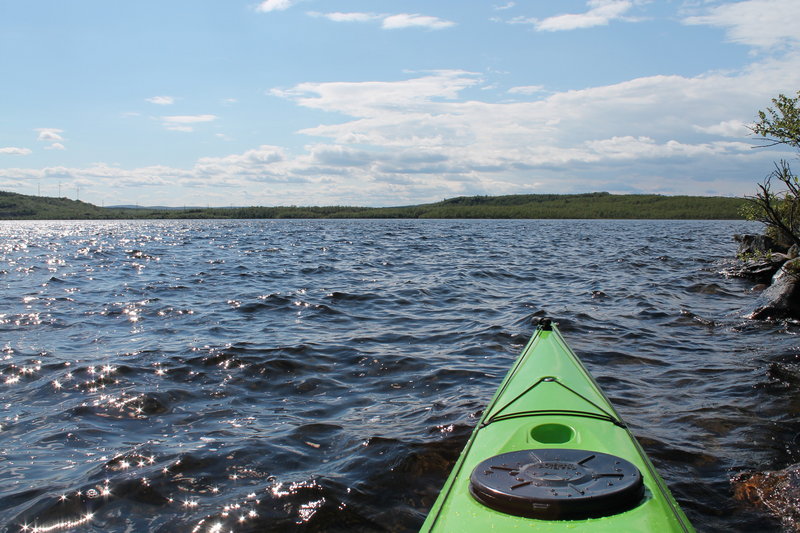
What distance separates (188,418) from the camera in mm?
6016

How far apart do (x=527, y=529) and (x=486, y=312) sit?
30.1ft

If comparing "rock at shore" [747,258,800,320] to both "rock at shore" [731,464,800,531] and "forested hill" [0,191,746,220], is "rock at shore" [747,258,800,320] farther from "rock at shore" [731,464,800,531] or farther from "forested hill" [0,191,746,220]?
"forested hill" [0,191,746,220]

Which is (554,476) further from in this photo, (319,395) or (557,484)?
(319,395)

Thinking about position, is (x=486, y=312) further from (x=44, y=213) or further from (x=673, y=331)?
(x=44, y=213)

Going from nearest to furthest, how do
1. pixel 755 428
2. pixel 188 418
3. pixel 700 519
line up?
pixel 700 519 < pixel 755 428 < pixel 188 418

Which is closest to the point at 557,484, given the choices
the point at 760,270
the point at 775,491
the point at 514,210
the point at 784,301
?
the point at 775,491

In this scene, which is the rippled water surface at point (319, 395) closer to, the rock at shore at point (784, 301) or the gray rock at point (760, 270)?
the rock at shore at point (784, 301)

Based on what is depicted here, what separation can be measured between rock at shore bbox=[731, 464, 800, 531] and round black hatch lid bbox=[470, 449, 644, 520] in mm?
1674

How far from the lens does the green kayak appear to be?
2.84 m

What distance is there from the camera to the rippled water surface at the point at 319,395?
4348 millimetres

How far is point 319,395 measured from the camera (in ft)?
22.3

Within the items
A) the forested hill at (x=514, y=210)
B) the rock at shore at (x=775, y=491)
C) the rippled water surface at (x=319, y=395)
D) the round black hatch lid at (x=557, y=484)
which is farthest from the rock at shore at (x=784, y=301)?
the forested hill at (x=514, y=210)

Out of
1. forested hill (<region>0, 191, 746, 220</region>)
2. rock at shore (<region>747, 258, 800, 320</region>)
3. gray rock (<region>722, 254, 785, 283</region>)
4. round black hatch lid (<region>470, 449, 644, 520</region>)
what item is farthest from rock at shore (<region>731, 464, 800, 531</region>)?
forested hill (<region>0, 191, 746, 220</region>)

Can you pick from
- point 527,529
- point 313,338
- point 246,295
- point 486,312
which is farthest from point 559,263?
point 527,529
